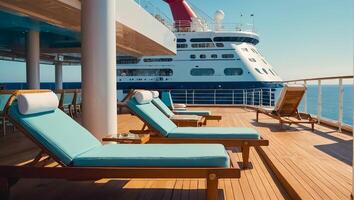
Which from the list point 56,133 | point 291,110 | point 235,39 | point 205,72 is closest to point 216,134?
point 56,133

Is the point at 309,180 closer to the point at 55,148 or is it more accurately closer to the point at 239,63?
the point at 55,148

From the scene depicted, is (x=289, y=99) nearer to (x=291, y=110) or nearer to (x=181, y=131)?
(x=291, y=110)

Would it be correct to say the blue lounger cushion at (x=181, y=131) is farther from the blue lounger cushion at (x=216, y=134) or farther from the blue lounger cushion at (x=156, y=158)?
the blue lounger cushion at (x=156, y=158)

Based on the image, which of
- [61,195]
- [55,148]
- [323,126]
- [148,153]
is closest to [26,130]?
[55,148]

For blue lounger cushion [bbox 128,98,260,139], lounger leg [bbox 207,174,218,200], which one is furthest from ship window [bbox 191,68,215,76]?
lounger leg [bbox 207,174,218,200]

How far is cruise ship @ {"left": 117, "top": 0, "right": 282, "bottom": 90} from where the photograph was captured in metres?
23.1

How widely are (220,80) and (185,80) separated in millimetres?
2215

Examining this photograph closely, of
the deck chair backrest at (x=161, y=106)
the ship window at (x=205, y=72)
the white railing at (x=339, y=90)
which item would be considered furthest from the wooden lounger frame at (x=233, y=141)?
the ship window at (x=205, y=72)

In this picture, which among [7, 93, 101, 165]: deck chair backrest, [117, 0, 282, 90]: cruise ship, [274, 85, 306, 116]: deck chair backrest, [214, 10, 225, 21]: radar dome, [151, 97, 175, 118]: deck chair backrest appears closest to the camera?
[7, 93, 101, 165]: deck chair backrest

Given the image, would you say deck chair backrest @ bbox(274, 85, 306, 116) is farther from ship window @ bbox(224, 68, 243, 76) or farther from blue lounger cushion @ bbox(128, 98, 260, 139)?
ship window @ bbox(224, 68, 243, 76)

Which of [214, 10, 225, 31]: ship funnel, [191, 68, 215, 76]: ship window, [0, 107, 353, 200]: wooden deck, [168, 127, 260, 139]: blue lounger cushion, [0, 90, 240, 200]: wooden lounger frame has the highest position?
[214, 10, 225, 31]: ship funnel

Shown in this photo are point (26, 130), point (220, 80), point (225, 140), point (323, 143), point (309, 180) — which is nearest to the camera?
point (26, 130)

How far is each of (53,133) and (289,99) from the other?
4758 millimetres

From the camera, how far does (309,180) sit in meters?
2.71
